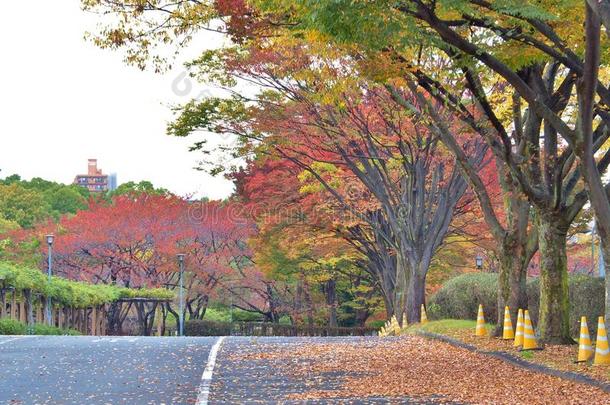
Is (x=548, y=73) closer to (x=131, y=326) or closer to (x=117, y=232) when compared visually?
(x=117, y=232)

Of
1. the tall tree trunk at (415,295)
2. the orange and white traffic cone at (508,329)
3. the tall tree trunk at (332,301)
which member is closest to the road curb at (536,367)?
the orange and white traffic cone at (508,329)

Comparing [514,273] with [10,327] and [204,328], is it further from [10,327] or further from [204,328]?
[204,328]

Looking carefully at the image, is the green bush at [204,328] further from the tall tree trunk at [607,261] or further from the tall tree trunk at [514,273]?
the tall tree trunk at [607,261]

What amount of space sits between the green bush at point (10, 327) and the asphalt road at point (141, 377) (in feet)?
57.6

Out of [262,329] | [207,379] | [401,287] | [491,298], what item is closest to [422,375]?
[207,379]

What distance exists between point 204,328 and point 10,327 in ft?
71.8

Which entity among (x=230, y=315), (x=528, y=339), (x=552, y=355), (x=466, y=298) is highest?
(x=466, y=298)

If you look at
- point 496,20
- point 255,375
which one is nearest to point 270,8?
point 496,20

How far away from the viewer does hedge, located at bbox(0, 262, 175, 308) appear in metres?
35.9

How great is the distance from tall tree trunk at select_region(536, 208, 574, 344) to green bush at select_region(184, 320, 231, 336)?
40.9m

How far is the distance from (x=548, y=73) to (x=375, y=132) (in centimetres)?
1001

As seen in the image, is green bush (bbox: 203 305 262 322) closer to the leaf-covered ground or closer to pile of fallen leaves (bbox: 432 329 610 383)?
the leaf-covered ground

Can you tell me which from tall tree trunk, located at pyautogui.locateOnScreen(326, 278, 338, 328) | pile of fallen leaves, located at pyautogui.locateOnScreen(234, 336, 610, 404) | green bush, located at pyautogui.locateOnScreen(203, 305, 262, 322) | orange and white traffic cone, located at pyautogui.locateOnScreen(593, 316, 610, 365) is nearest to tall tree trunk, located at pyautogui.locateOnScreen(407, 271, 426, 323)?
pile of fallen leaves, located at pyautogui.locateOnScreen(234, 336, 610, 404)

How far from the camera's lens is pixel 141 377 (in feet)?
39.8
